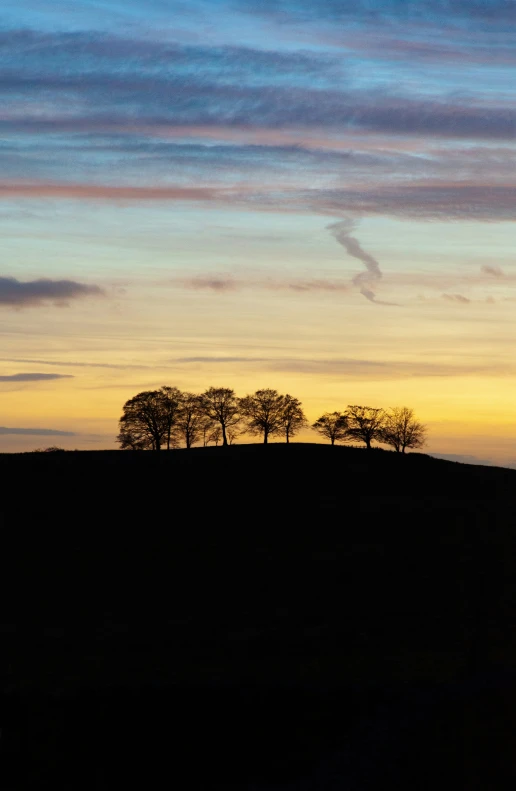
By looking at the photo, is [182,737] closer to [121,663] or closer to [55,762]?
[55,762]

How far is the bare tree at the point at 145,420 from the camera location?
380 feet

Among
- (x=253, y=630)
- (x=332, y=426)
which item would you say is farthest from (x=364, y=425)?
(x=253, y=630)

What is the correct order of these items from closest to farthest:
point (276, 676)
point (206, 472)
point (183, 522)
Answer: point (276, 676)
point (183, 522)
point (206, 472)

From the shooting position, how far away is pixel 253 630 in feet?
117

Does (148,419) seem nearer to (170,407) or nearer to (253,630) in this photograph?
(170,407)

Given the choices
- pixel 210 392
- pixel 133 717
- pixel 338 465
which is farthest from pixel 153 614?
pixel 210 392

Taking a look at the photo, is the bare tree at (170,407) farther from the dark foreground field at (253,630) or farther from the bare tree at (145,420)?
the dark foreground field at (253,630)

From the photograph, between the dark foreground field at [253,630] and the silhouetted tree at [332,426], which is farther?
the silhouetted tree at [332,426]

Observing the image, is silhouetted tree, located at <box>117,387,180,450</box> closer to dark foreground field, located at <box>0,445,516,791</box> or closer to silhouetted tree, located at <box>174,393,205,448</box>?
silhouetted tree, located at <box>174,393,205,448</box>

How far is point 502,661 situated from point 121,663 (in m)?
14.1

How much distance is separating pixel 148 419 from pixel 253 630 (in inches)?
3218

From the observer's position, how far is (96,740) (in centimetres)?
2256

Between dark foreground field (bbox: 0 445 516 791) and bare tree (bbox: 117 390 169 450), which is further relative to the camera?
bare tree (bbox: 117 390 169 450)

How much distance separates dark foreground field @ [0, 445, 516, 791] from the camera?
829 inches
